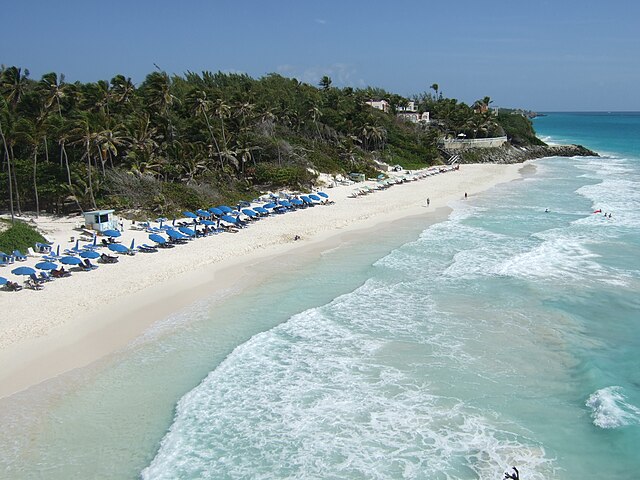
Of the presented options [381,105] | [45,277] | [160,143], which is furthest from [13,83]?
[381,105]

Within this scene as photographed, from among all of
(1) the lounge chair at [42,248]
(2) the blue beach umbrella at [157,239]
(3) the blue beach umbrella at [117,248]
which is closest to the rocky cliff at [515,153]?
(2) the blue beach umbrella at [157,239]

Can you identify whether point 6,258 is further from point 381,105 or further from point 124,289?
point 381,105

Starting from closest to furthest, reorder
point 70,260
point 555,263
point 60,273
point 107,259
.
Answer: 1. point 60,273
2. point 70,260
3. point 107,259
4. point 555,263

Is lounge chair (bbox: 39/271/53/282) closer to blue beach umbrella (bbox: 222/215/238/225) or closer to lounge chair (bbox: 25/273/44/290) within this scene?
lounge chair (bbox: 25/273/44/290)

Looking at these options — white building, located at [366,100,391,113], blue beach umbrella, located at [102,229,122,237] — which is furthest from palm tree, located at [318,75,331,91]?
blue beach umbrella, located at [102,229,122,237]

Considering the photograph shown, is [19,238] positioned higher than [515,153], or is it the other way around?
[515,153]
